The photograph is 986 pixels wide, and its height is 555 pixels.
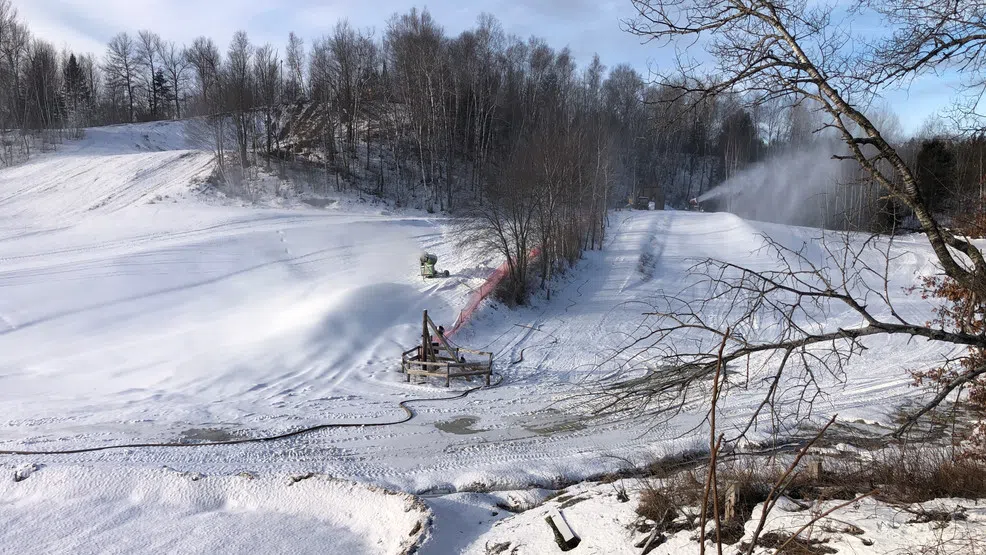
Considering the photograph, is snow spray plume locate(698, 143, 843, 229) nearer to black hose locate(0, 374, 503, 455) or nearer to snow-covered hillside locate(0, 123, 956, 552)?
snow-covered hillside locate(0, 123, 956, 552)

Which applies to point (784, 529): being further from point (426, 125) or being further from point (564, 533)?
point (426, 125)

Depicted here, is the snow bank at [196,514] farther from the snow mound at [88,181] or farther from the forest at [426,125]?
the snow mound at [88,181]

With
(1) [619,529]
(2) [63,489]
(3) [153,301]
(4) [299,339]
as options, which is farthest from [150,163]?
(1) [619,529]

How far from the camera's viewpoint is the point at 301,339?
814 inches

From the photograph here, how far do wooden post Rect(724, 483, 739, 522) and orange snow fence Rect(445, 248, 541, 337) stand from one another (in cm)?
1773

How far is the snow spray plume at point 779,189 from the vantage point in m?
58.8

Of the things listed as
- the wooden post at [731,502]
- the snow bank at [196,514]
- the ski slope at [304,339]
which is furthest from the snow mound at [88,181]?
the wooden post at [731,502]

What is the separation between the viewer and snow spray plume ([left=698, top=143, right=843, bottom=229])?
58.8 meters

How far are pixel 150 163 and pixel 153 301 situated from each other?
2938cm

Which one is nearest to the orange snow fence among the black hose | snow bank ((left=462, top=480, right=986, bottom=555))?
the black hose

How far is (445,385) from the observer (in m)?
18.2

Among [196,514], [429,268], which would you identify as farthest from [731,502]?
[429,268]

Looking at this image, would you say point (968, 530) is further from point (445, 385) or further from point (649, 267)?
point (649, 267)

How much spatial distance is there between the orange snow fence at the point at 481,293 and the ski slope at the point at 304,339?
469 millimetres
